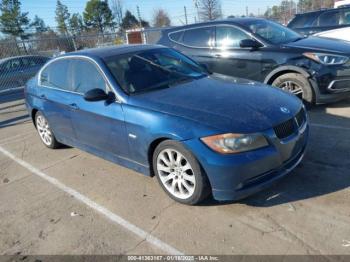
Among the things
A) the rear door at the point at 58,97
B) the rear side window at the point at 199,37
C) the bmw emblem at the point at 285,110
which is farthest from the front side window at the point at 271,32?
the rear door at the point at 58,97

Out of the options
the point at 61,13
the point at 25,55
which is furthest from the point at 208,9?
the point at 61,13

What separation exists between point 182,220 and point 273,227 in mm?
867

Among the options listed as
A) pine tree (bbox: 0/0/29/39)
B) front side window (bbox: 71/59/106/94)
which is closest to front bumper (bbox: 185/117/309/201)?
front side window (bbox: 71/59/106/94)

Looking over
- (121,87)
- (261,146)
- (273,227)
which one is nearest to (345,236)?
(273,227)

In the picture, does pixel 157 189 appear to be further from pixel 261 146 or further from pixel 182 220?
pixel 261 146

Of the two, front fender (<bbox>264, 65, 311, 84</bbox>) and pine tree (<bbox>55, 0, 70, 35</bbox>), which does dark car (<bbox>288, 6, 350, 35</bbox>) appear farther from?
pine tree (<bbox>55, 0, 70, 35</bbox>)

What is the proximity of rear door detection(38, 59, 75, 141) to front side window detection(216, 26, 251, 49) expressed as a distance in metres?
3.23

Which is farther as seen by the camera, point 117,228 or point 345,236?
point 117,228

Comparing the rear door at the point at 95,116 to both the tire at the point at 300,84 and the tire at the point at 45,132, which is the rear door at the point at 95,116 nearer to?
the tire at the point at 45,132

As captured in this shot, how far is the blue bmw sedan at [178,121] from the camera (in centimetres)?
327

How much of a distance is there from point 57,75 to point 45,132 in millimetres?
1167

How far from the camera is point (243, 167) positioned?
126 inches

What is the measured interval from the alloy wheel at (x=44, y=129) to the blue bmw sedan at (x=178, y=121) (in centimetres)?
72

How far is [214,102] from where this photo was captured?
12.1 feet
